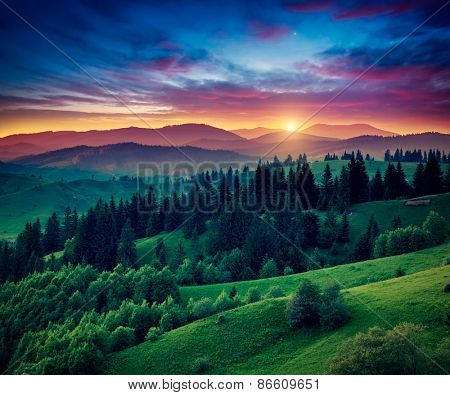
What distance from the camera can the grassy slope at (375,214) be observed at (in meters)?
71.1

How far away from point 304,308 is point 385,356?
1208cm

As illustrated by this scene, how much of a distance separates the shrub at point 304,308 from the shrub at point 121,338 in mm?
15279

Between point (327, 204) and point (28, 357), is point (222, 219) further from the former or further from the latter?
point (28, 357)

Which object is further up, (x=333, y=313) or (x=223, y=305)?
(x=333, y=313)

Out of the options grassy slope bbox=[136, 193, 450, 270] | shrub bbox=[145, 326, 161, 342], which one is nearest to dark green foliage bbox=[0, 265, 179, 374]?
shrub bbox=[145, 326, 161, 342]

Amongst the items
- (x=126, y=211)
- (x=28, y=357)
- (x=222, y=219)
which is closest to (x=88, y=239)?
(x=126, y=211)

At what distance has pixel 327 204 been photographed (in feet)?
290

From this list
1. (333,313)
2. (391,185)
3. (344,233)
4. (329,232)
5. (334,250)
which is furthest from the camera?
(391,185)

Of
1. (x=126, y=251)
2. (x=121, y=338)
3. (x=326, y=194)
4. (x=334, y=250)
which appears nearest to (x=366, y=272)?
(x=334, y=250)

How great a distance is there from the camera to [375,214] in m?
80.2

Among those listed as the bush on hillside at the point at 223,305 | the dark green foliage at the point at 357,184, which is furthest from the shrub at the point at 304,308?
the dark green foliage at the point at 357,184

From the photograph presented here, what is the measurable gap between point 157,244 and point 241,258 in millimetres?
23943

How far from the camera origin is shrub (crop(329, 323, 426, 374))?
17.2 metres

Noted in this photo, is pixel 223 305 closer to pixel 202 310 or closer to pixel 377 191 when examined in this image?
pixel 202 310
